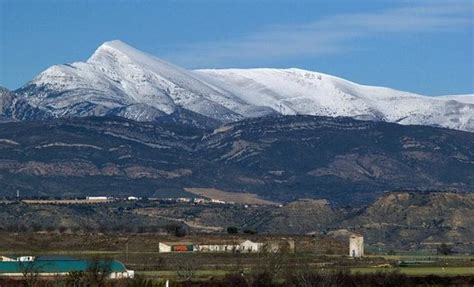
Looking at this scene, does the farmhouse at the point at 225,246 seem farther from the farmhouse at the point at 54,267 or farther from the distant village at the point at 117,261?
the farmhouse at the point at 54,267

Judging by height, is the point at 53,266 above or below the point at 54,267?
above

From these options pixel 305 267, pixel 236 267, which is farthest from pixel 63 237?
pixel 305 267

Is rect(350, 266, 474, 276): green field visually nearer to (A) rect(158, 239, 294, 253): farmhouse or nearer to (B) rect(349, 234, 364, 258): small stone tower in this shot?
(A) rect(158, 239, 294, 253): farmhouse

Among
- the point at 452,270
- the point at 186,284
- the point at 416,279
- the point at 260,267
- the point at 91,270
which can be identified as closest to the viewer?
the point at 91,270

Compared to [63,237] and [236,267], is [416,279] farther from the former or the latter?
[63,237]

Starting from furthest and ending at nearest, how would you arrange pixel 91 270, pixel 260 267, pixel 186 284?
1. pixel 260 267
2. pixel 186 284
3. pixel 91 270

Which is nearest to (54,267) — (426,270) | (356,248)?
(426,270)

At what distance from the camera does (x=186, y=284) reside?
109m

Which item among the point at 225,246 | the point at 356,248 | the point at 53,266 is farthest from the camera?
the point at 356,248

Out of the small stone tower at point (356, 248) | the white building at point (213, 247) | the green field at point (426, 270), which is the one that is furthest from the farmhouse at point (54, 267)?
the small stone tower at point (356, 248)

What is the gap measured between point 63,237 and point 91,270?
232ft

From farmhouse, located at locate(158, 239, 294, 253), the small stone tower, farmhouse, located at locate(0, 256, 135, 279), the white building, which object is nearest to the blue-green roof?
farmhouse, located at locate(0, 256, 135, 279)

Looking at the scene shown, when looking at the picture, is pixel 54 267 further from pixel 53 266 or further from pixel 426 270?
pixel 426 270

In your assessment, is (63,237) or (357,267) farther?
(63,237)
